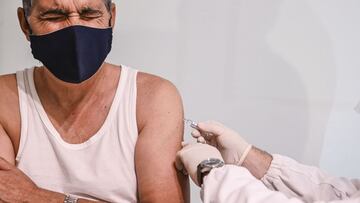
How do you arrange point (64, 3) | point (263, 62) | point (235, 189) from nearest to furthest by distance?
point (235, 189) → point (64, 3) → point (263, 62)

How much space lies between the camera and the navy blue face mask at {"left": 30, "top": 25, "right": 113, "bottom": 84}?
1263 millimetres

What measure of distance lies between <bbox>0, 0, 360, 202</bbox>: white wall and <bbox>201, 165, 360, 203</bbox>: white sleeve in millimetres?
983

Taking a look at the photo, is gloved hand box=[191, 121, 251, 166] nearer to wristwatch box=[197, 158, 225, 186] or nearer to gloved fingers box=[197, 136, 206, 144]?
gloved fingers box=[197, 136, 206, 144]

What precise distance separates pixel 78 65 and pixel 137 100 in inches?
9.6

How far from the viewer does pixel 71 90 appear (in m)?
1.46

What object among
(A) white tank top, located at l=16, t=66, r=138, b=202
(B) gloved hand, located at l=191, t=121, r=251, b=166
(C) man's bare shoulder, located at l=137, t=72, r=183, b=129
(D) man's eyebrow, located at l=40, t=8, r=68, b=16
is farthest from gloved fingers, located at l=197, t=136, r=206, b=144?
(D) man's eyebrow, located at l=40, t=8, r=68, b=16

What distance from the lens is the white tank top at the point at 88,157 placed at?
136 centimetres

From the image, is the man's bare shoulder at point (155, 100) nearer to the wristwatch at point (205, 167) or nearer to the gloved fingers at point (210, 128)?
the gloved fingers at point (210, 128)

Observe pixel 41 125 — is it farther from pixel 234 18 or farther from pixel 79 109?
pixel 234 18

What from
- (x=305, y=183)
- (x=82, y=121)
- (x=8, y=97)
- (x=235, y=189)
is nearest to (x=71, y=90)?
(x=82, y=121)

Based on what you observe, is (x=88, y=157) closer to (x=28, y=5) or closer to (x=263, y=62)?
(x=28, y=5)

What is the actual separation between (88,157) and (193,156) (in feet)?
1.18

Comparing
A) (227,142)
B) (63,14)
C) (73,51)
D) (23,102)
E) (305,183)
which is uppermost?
(63,14)

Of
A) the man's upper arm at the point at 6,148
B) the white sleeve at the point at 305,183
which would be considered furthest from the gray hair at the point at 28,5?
the white sleeve at the point at 305,183
